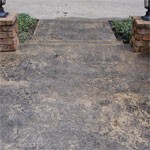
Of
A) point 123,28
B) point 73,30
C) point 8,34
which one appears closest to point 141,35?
point 123,28

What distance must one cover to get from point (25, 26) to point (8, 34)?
1398mm

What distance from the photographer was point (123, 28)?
16.5ft

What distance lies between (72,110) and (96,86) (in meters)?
0.56

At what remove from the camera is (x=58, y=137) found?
2.28m

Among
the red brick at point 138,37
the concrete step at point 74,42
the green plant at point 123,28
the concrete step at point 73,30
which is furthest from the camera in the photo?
the green plant at point 123,28

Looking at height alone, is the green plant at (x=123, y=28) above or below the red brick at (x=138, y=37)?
below

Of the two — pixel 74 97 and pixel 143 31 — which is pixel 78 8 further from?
pixel 74 97

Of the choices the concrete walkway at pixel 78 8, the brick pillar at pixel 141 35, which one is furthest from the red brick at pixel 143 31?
the concrete walkway at pixel 78 8

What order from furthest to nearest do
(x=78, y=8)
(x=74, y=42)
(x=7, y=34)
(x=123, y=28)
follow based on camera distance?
(x=78, y=8) → (x=123, y=28) → (x=74, y=42) → (x=7, y=34)

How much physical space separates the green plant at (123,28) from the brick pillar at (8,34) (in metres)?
1.91

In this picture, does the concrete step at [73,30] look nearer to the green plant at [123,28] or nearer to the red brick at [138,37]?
the green plant at [123,28]

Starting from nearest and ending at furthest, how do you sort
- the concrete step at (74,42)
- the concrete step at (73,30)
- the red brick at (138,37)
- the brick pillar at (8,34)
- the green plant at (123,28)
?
the brick pillar at (8,34), the red brick at (138,37), the concrete step at (74,42), the concrete step at (73,30), the green plant at (123,28)

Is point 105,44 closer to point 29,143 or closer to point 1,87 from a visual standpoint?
point 1,87

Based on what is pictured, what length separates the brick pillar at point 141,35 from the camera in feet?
12.4
